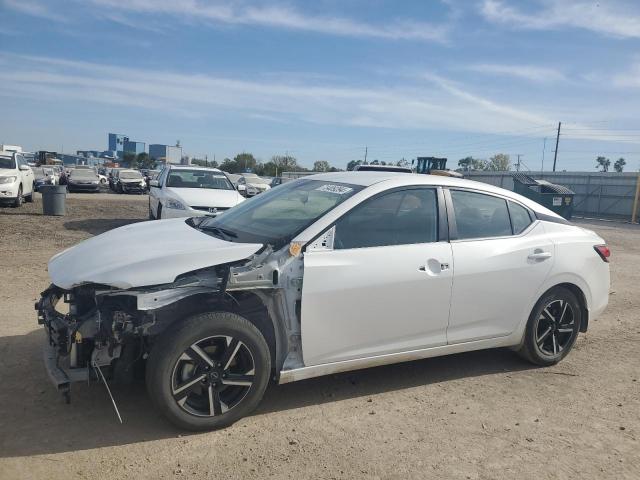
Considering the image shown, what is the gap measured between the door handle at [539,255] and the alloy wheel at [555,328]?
0.43 meters

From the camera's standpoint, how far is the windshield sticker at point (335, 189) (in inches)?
165

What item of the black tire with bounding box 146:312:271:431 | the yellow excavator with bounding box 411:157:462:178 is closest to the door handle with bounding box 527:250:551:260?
the black tire with bounding box 146:312:271:431

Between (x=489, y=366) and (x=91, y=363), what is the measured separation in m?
3.35

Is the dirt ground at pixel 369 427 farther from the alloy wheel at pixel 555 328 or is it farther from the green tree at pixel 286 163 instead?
the green tree at pixel 286 163

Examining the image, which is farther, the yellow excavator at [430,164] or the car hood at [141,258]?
the yellow excavator at [430,164]

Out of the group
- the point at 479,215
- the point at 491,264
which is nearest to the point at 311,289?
the point at 491,264

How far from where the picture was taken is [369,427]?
366 cm

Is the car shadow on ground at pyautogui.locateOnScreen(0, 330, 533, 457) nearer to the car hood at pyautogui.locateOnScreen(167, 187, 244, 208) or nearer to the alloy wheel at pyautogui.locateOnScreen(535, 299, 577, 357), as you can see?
the alloy wheel at pyautogui.locateOnScreen(535, 299, 577, 357)

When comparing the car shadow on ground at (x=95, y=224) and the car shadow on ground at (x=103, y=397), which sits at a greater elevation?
the car shadow on ground at (x=95, y=224)

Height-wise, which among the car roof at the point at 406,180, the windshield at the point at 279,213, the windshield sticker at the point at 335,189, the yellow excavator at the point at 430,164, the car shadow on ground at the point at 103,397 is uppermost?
the yellow excavator at the point at 430,164


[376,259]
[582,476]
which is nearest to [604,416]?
[582,476]

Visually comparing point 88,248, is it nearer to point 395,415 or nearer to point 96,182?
point 395,415

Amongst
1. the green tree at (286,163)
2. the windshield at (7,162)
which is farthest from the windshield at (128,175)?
the green tree at (286,163)

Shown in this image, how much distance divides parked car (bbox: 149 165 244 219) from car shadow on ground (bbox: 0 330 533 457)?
583 cm
